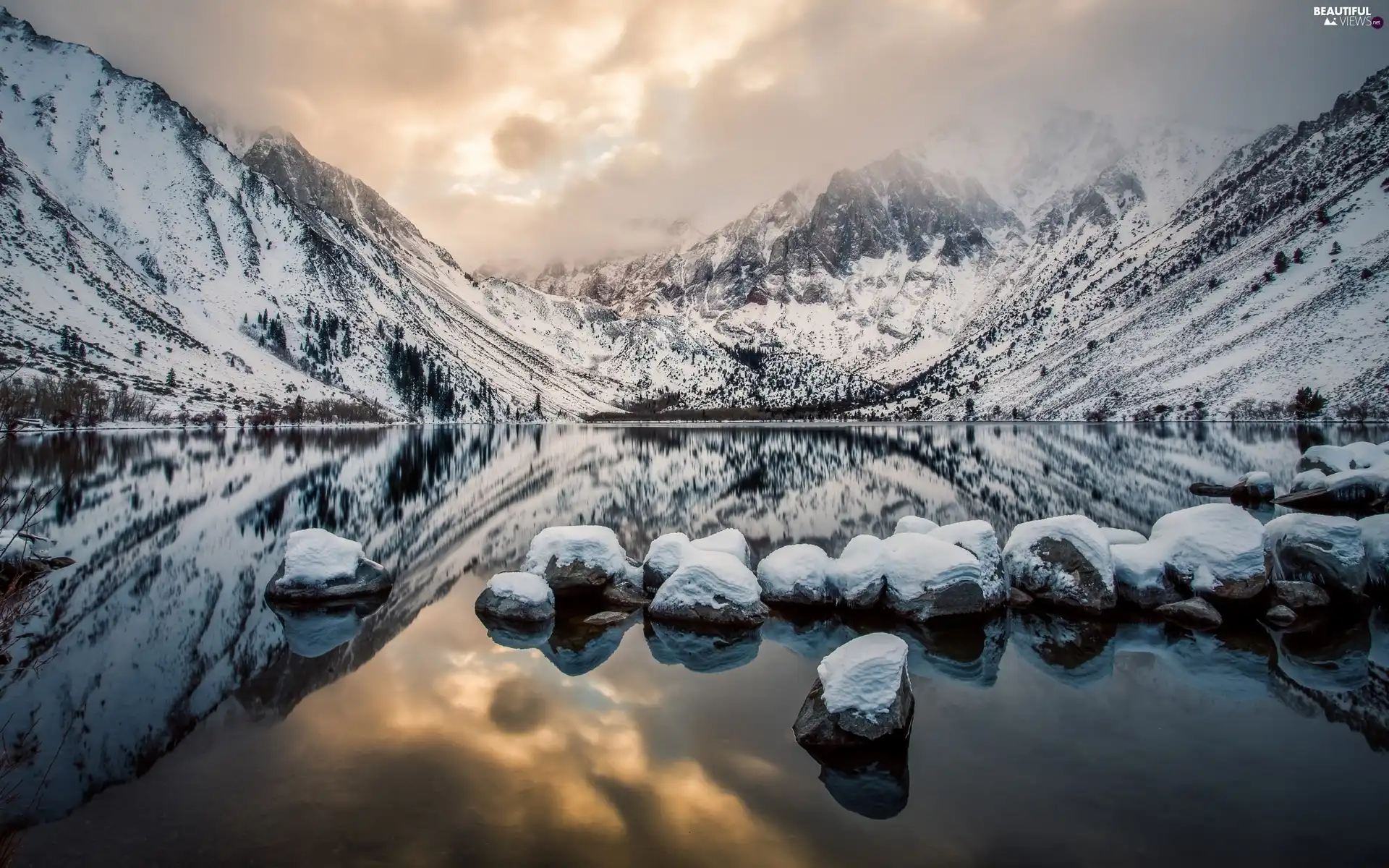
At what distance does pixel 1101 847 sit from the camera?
8.64 metres

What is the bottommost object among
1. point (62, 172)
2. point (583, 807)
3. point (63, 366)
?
point (583, 807)

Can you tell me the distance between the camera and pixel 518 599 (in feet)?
61.8

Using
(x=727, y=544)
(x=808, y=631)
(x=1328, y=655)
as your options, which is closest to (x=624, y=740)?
(x=808, y=631)

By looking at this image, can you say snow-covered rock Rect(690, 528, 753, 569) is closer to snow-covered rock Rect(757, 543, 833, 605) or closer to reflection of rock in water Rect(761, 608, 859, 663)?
snow-covered rock Rect(757, 543, 833, 605)

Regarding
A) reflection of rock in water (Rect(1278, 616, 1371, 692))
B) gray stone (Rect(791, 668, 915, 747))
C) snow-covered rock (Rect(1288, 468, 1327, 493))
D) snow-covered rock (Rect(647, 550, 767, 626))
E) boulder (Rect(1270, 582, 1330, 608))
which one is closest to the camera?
gray stone (Rect(791, 668, 915, 747))

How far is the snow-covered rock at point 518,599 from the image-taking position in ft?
61.4

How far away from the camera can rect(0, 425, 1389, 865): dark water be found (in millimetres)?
8766

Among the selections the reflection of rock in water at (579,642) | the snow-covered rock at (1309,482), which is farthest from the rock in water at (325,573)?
the snow-covered rock at (1309,482)

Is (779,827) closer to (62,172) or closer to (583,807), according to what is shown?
(583,807)

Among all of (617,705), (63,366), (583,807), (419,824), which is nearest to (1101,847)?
(583,807)

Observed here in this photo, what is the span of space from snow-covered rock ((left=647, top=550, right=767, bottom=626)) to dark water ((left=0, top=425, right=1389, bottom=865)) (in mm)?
765

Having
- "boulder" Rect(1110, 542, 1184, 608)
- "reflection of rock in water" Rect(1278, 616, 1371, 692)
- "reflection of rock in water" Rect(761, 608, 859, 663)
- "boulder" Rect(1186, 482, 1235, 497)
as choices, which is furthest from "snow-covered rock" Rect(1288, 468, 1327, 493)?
"reflection of rock in water" Rect(761, 608, 859, 663)

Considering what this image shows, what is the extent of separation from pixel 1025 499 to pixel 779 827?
36.3 metres

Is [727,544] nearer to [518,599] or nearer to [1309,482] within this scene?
[518,599]
